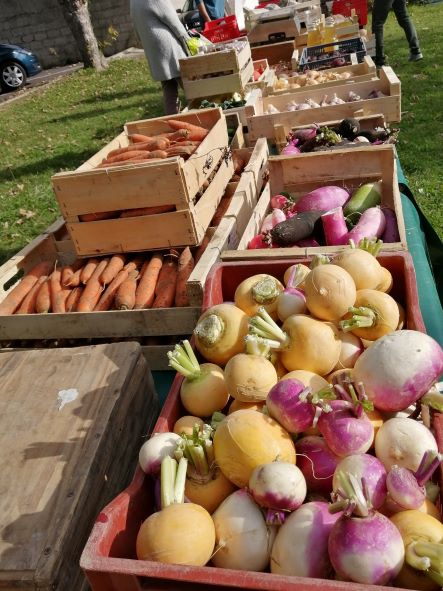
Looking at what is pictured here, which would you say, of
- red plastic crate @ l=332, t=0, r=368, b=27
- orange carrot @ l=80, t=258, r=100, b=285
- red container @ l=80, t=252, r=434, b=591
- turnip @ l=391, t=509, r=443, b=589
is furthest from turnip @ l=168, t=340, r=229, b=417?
red plastic crate @ l=332, t=0, r=368, b=27

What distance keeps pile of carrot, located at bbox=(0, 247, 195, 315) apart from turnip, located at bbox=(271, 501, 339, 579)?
1663 mm

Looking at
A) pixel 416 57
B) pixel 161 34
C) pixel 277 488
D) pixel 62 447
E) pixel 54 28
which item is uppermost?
pixel 54 28

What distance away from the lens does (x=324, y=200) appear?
269 centimetres

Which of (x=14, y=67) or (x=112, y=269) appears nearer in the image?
(x=112, y=269)

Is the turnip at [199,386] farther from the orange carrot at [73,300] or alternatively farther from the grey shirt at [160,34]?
the grey shirt at [160,34]

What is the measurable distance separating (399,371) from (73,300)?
6.88 feet

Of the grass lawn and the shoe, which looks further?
the shoe

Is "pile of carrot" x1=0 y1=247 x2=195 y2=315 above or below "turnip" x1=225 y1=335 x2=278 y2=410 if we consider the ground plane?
below


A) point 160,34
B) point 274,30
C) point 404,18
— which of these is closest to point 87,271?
point 160,34

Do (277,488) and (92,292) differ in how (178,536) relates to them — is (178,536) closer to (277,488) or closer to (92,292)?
(277,488)

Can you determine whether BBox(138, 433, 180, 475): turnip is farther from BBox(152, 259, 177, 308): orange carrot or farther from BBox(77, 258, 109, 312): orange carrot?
BBox(77, 258, 109, 312): orange carrot

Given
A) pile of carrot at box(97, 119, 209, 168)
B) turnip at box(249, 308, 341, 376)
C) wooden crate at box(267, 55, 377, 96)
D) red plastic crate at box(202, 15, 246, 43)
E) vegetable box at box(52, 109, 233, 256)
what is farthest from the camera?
red plastic crate at box(202, 15, 246, 43)

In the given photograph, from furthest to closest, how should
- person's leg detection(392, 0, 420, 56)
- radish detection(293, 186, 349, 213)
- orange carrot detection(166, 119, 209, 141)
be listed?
person's leg detection(392, 0, 420, 56)
orange carrot detection(166, 119, 209, 141)
radish detection(293, 186, 349, 213)

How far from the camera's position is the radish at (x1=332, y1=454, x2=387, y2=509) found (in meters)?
1.13
